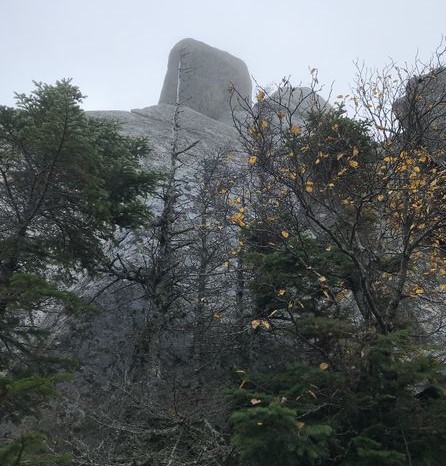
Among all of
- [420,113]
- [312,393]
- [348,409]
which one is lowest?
[348,409]

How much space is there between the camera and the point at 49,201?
10.5 metres

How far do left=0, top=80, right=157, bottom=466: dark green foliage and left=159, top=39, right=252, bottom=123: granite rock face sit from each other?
4293cm

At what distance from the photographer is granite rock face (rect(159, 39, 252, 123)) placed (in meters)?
54.0

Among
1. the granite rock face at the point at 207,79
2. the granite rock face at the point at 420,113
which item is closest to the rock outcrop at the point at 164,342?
the granite rock face at the point at 420,113

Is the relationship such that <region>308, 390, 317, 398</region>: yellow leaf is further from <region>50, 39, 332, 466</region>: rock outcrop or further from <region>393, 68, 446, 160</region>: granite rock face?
<region>393, 68, 446, 160</region>: granite rock face

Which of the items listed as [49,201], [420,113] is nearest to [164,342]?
[49,201]

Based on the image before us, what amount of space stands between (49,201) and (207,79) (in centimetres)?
4891

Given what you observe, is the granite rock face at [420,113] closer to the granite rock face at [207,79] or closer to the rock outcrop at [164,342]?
the rock outcrop at [164,342]

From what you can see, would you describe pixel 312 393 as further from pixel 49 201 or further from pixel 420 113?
pixel 49 201

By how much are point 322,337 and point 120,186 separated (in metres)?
6.56

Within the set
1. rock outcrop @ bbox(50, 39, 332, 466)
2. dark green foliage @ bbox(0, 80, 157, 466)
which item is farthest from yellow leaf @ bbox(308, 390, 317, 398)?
dark green foliage @ bbox(0, 80, 157, 466)

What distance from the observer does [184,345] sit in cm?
1438

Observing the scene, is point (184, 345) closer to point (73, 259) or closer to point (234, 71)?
point (73, 259)

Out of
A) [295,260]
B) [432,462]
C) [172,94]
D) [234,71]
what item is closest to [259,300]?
[295,260]
